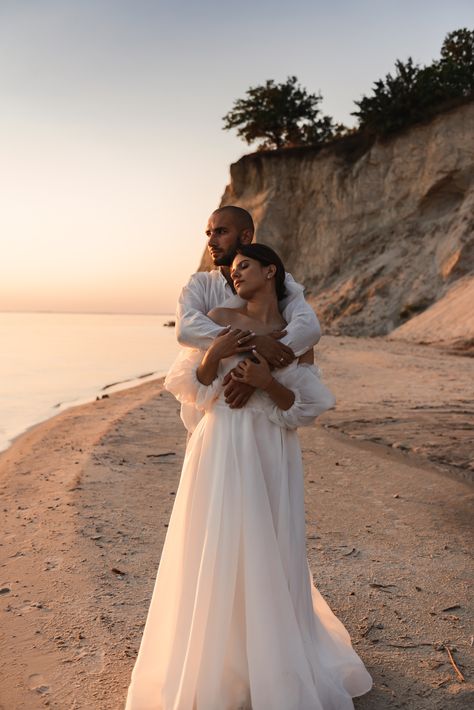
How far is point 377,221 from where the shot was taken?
100 feet

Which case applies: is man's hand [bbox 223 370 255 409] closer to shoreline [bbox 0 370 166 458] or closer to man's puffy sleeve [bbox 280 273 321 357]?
man's puffy sleeve [bbox 280 273 321 357]

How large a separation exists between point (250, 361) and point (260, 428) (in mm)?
347

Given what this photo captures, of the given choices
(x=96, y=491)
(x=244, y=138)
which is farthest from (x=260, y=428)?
(x=244, y=138)

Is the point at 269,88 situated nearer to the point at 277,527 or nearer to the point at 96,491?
the point at 96,491

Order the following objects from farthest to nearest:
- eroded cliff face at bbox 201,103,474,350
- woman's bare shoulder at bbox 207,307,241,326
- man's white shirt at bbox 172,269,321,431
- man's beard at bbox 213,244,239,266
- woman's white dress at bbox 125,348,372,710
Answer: eroded cliff face at bbox 201,103,474,350, man's beard at bbox 213,244,239,266, woman's bare shoulder at bbox 207,307,241,326, man's white shirt at bbox 172,269,321,431, woman's white dress at bbox 125,348,372,710

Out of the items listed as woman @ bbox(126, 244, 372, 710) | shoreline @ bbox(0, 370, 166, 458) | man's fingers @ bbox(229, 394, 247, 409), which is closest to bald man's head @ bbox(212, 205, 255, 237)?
woman @ bbox(126, 244, 372, 710)

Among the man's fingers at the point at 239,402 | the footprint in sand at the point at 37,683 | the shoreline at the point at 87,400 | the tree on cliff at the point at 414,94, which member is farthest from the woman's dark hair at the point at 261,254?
the tree on cliff at the point at 414,94

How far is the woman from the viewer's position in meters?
2.66

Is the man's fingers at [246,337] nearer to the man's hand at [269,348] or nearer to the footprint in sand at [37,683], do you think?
the man's hand at [269,348]

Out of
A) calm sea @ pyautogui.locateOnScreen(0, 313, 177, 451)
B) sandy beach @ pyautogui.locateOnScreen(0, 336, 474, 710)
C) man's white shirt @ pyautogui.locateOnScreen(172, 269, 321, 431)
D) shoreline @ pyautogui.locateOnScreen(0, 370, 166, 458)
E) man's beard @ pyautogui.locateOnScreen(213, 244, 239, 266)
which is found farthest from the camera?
calm sea @ pyautogui.locateOnScreen(0, 313, 177, 451)

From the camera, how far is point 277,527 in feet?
9.24

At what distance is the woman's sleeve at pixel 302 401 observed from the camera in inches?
110

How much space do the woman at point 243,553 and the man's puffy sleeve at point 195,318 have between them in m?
0.08

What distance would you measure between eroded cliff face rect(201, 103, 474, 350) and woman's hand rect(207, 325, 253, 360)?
20498mm
